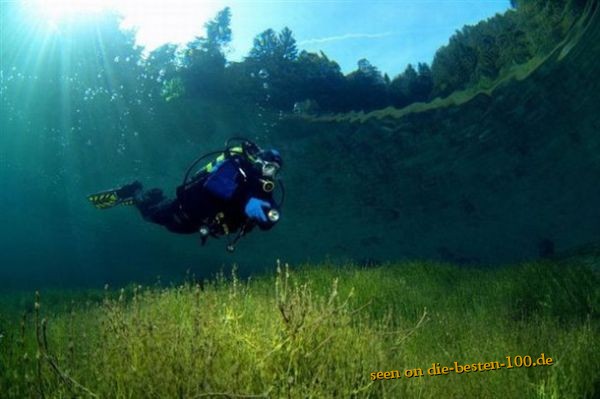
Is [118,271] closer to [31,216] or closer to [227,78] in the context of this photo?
[31,216]

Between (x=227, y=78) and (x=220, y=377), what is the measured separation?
20114 mm

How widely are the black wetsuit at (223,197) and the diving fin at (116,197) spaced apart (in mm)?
3152

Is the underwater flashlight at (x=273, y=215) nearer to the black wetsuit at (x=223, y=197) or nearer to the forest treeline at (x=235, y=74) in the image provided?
the black wetsuit at (x=223, y=197)

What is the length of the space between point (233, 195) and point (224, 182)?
0.72 feet

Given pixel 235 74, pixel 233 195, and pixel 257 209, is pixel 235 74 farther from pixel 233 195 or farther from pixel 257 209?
pixel 257 209

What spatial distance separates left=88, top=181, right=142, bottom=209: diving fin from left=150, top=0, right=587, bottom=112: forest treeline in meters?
12.6

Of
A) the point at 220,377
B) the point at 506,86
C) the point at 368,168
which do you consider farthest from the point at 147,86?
the point at 220,377

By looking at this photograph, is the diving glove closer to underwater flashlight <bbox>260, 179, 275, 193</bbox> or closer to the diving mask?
underwater flashlight <bbox>260, 179, 275, 193</bbox>

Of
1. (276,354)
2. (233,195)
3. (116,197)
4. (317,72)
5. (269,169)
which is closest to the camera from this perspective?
(276,354)

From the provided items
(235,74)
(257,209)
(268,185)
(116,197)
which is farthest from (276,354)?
(235,74)

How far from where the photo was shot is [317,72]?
796 inches

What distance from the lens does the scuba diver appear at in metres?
5.04

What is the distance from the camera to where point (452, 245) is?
36750 mm

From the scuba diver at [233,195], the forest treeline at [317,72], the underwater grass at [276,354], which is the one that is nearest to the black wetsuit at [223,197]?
the scuba diver at [233,195]
